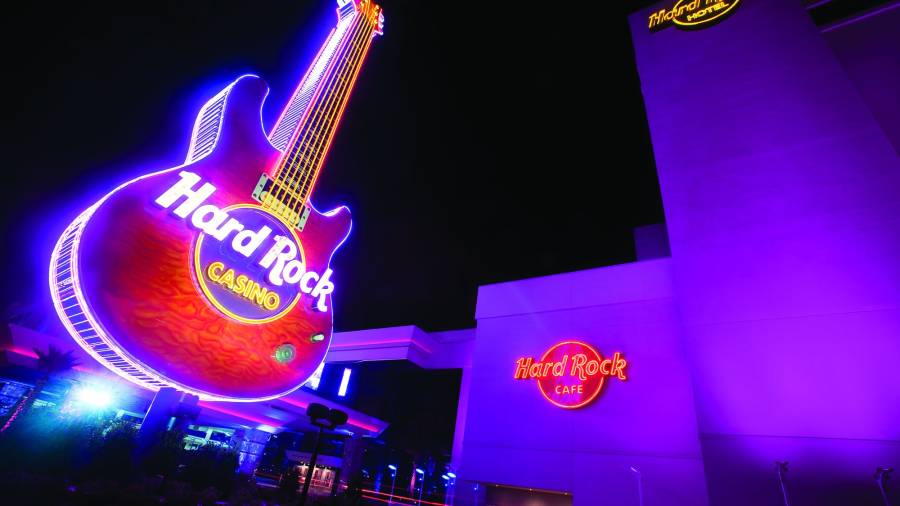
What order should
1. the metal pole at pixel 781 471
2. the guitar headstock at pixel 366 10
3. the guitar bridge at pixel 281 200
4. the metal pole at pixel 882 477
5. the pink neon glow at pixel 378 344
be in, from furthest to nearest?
1. the pink neon glow at pixel 378 344
2. the guitar headstock at pixel 366 10
3. the guitar bridge at pixel 281 200
4. the metal pole at pixel 781 471
5. the metal pole at pixel 882 477

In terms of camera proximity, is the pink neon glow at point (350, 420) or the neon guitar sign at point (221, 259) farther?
the pink neon glow at point (350, 420)

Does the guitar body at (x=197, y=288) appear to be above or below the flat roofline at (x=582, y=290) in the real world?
below

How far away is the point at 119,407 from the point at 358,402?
9.29 meters

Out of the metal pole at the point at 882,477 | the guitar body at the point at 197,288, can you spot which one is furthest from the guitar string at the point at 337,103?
the metal pole at the point at 882,477

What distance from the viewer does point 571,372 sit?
9.92 meters

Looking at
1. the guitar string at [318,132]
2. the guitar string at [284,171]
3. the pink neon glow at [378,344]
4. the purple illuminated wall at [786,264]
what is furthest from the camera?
the pink neon glow at [378,344]

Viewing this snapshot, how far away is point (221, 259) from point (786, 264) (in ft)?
30.3

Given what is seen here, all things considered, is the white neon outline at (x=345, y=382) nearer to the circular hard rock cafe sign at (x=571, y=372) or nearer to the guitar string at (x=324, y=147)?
the circular hard rock cafe sign at (x=571, y=372)

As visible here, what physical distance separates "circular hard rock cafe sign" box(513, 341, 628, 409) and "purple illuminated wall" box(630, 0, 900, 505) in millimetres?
3186

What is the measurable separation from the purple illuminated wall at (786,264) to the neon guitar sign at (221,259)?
22.7ft

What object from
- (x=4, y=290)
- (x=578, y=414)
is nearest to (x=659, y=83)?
(x=578, y=414)

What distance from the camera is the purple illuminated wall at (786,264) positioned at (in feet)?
17.1

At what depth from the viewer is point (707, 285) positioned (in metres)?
6.83

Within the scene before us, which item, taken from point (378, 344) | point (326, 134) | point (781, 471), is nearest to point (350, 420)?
point (378, 344)
